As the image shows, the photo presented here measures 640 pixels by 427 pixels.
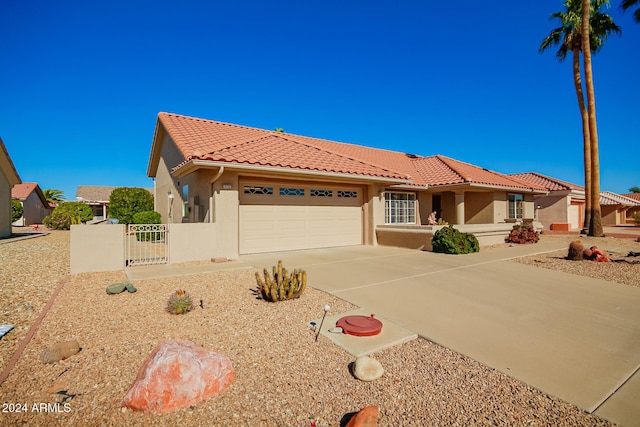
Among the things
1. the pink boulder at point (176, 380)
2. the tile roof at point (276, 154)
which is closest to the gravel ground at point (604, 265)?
the tile roof at point (276, 154)

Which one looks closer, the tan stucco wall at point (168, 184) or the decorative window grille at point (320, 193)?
the decorative window grille at point (320, 193)

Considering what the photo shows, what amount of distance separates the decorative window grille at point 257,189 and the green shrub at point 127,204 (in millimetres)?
11550

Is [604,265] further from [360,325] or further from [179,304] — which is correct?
[179,304]

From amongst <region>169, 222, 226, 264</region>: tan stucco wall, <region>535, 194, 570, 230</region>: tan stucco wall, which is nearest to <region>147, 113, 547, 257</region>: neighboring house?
<region>169, 222, 226, 264</region>: tan stucco wall

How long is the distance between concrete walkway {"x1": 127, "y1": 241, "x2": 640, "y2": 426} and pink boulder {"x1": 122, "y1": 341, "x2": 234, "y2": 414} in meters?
2.73

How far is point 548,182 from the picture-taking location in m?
27.9

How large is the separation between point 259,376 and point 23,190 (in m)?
45.3

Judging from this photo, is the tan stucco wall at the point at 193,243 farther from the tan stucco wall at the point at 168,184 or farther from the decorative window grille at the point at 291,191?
the tan stucco wall at the point at 168,184

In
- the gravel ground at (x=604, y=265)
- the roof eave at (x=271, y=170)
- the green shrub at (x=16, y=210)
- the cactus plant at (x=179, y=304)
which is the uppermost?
the roof eave at (x=271, y=170)

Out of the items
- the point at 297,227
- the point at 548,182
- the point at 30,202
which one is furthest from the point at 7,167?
the point at 548,182

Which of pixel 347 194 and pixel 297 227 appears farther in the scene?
pixel 347 194

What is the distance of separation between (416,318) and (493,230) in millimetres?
12270

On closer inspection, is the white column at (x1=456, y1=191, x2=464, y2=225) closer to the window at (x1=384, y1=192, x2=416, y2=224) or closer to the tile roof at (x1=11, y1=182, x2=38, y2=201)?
the window at (x1=384, y1=192, x2=416, y2=224)

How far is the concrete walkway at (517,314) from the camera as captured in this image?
11.4 ft
